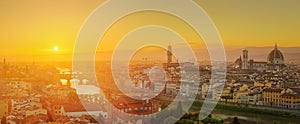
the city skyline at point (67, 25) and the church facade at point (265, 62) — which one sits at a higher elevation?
the city skyline at point (67, 25)

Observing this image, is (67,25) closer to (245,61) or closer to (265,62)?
(245,61)

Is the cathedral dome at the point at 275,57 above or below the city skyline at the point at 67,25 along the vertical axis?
below

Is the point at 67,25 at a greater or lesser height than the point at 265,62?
greater

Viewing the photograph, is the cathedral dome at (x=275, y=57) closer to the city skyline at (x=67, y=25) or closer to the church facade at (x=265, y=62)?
the church facade at (x=265, y=62)

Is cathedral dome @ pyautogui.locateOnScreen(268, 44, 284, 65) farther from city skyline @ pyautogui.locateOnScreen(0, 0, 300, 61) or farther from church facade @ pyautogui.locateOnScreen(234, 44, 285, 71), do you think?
city skyline @ pyautogui.locateOnScreen(0, 0, 300, 61)

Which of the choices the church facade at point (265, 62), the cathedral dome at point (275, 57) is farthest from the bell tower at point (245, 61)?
the cathedral dome at point (275, 57)

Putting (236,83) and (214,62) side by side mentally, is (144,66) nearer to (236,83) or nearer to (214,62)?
(214,62)

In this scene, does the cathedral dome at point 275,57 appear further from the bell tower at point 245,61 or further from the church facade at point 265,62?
the bell tower at point 245,61

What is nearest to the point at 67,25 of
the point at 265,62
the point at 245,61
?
the point at 245,61

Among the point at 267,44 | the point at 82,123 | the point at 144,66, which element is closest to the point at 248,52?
the point at 267,44
